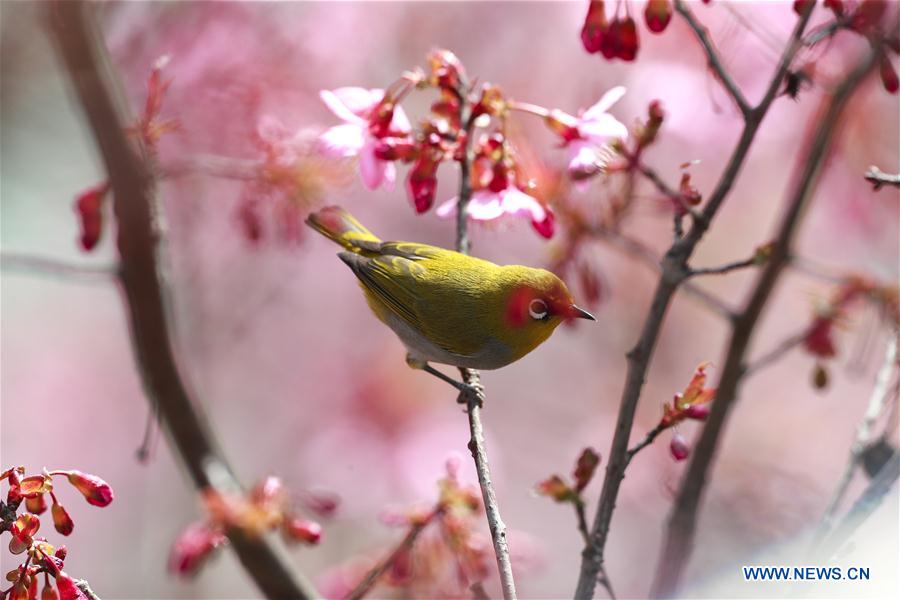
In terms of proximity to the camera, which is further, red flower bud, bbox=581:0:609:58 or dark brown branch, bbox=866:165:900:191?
red flower bud, bbox=581:0:609:58

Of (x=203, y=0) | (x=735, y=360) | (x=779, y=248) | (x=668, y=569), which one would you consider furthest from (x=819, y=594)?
(x=203, y=0)

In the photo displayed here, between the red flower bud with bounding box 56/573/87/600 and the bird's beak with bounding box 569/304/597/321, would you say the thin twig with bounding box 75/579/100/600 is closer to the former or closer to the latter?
the red flower bud with bounding box 56/573/87/600

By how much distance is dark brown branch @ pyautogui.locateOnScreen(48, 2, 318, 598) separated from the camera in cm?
224

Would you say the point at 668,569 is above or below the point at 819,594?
above

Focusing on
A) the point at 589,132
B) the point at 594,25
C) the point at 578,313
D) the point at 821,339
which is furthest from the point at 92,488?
the point at 821,339

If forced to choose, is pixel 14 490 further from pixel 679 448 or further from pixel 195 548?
pixel 679 448

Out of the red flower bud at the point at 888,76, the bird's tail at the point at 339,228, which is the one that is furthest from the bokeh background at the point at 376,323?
the red flower bud at the point at 888,76

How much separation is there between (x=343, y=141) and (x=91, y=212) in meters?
0.79

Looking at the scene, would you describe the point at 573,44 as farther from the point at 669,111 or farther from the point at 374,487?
the point at 374,487

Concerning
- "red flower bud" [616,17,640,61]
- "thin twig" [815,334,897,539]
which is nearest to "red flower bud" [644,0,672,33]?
"red flower bud" [616,17,640,61]

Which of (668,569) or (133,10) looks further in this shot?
(133,10)

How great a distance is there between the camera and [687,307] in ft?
19.7

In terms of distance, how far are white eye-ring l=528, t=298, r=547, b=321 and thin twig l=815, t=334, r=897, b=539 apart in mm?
889

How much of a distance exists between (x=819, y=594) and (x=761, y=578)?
371mm
